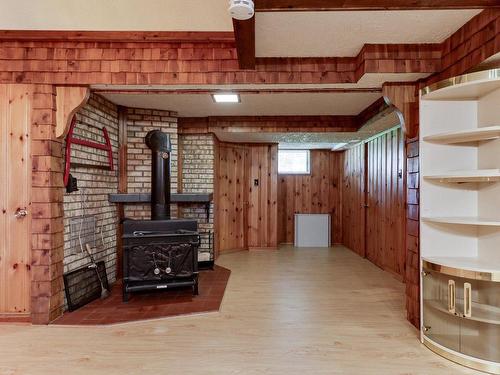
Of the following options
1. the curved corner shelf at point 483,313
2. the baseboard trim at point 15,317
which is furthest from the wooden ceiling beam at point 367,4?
the baseboard trim at point 15,317

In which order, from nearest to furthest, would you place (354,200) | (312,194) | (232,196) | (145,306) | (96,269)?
1. (145,306)
2. (96,269)
3. (232,196)
4. (354,200)
5. (312,194)

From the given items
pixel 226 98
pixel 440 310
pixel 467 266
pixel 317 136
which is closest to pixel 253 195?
pixel 317 136

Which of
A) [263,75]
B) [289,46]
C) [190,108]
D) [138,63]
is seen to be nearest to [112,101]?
[190,108]

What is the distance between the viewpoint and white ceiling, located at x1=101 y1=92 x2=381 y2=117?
3.72 metres

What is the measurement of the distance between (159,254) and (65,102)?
5.56 ft

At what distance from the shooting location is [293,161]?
7.37 meters

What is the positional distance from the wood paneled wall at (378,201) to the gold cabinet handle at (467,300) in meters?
2.14

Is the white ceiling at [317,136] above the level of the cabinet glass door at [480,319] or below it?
above

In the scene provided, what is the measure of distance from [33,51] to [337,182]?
5.88m

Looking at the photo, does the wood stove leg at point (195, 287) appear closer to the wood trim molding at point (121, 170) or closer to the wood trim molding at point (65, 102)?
the wood trim molding at point (121, 170)

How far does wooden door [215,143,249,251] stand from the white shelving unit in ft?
12.4

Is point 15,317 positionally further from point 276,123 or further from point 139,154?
point 276,123

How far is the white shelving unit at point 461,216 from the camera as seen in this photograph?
222cm

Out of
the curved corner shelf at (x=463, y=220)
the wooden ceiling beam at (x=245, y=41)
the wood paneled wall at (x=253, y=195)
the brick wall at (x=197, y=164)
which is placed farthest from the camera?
the wood paneled wall at (x=253, y=195)
